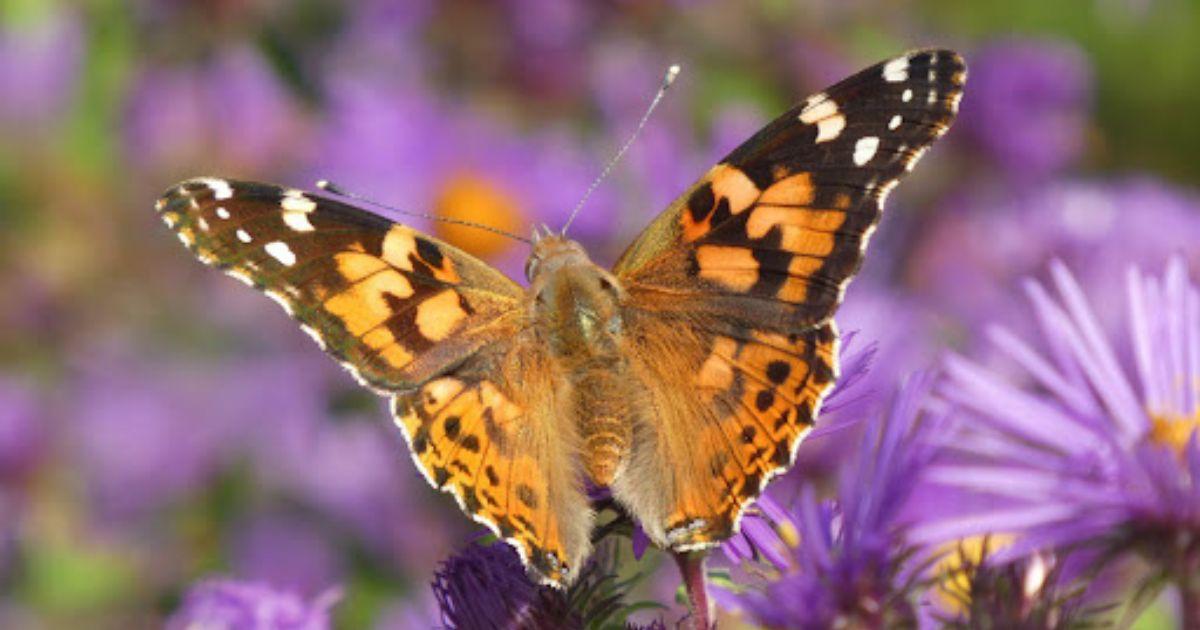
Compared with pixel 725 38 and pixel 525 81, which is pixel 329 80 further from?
pixel 725 38

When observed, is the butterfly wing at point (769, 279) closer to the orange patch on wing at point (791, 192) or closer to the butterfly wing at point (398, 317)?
the orange patch on wing at point (791, 192)

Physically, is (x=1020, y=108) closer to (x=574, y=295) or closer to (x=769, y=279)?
(x=574, y=295)

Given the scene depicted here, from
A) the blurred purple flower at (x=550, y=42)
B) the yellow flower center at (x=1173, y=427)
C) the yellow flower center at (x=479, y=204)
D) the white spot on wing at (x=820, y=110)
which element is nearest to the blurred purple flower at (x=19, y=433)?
the yellow flower center at (x=479, y=204)

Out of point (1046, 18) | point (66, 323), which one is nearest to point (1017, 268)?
point (1046, 18)

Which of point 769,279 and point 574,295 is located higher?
point 769,279

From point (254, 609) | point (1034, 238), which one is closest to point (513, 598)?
point (254, 609)

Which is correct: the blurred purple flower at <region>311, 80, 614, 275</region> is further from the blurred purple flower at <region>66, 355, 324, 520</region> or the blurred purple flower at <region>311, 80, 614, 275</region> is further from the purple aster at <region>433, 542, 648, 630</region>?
the purple aster at <region>433, 542, 648, 630</region>

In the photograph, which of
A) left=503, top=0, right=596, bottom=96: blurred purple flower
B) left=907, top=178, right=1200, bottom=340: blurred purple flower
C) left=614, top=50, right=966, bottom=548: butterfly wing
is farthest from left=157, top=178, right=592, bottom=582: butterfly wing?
left=503, top=0, right=596, bottom=96: blurred purple flower
